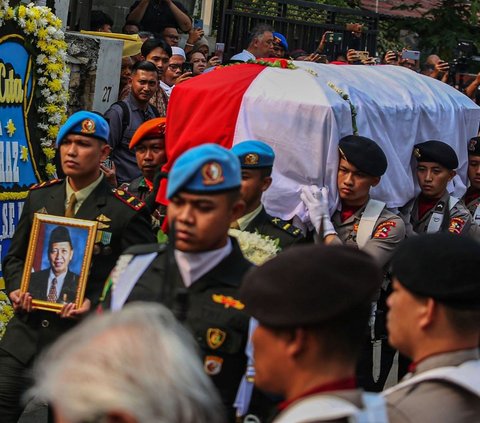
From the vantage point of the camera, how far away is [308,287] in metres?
2.57

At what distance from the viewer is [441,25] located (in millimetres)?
15102

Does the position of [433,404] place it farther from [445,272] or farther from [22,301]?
[22,301]

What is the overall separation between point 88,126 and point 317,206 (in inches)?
62.0

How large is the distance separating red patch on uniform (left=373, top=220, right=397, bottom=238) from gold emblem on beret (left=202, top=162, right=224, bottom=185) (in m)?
2.62

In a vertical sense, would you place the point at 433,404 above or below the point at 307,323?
below

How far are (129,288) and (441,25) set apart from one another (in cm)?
1204

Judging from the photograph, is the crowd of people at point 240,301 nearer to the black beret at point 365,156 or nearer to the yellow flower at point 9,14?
the black beret at point 365,156

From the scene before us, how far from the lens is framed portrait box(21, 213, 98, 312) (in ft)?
16.2

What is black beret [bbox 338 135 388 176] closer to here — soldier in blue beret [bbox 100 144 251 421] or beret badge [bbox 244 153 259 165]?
beret badge [bbox 244 153 259 165]

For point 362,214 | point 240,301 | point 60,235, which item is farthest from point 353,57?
point 240,301

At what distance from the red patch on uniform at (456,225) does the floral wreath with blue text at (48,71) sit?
276cm

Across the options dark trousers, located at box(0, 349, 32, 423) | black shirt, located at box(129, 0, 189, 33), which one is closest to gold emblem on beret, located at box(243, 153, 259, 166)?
dark trousers, located at box(0, 349, 32, 423)

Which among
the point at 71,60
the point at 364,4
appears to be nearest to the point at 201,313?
the point at 71,60

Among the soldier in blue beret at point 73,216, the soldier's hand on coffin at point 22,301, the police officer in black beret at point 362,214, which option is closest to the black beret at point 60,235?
the soldier in blue beret at point 73,216
